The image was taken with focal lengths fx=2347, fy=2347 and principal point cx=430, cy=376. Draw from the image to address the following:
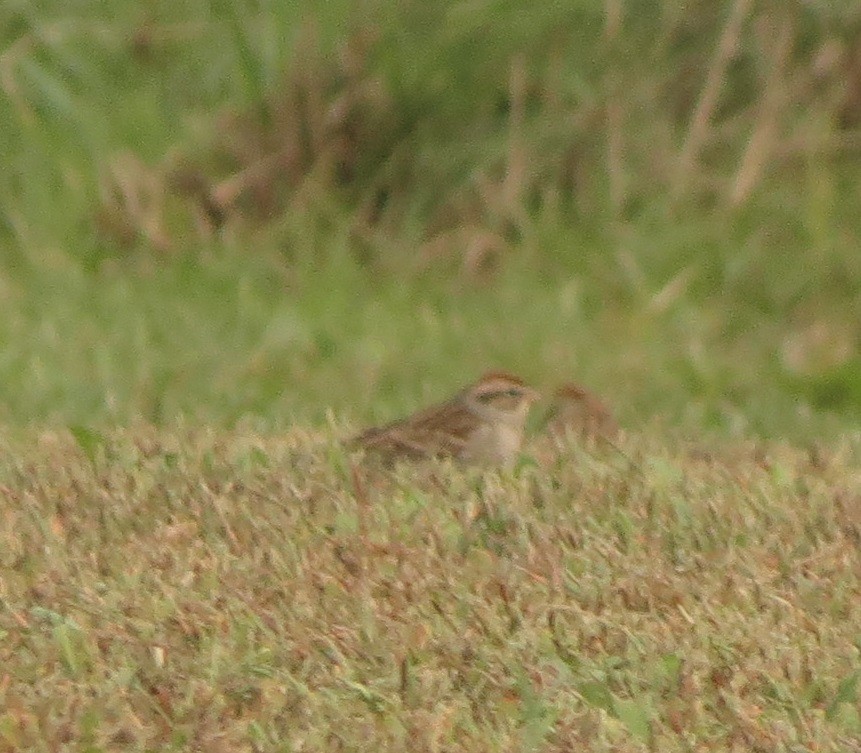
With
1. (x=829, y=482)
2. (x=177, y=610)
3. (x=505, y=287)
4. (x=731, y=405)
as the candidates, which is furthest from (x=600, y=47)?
(x=177, y=610)

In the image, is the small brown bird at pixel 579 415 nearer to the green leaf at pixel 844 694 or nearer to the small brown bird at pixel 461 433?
the small brown bird at pixel 461 433

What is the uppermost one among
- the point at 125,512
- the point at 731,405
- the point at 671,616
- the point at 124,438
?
the point at 731,405

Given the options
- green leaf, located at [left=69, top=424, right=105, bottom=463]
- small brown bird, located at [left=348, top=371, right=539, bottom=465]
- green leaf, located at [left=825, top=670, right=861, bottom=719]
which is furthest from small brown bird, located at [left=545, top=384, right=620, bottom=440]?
green leaf, located at [left=825, top=670, right=861, bottom=719]

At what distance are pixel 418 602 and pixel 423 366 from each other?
12.8 ft

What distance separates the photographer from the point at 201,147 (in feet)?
34.3

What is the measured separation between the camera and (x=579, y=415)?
752 cm

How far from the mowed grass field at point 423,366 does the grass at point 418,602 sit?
0.04 feet

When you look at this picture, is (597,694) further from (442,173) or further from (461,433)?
(442,173)

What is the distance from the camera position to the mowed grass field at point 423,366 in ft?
14.6

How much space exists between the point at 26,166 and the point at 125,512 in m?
5.04

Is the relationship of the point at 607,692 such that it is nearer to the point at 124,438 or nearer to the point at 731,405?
the point at 124,438

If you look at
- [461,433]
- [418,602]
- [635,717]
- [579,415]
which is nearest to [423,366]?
[579,415]

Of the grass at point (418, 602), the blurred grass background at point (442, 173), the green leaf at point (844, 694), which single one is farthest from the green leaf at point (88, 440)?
the blurred grass background at point (442, 173)

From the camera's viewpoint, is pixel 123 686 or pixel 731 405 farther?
pixel 731 405
